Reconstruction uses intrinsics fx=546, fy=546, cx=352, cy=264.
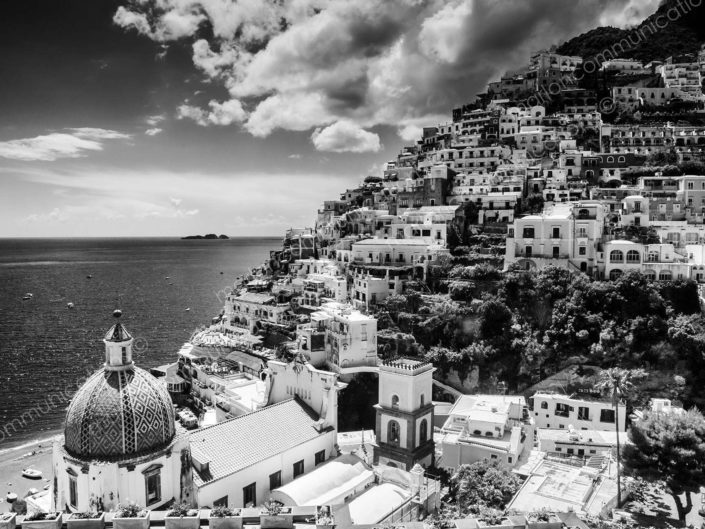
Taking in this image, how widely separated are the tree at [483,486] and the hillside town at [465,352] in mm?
146

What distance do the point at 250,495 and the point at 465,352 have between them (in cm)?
3001

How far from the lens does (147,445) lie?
20.6 metres

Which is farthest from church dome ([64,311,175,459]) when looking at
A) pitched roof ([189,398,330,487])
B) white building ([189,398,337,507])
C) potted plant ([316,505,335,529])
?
potted plant ([316,505,335,529])

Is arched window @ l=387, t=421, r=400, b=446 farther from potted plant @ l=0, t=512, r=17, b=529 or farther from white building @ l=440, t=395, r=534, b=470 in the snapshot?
potted plant @ l=0, t=512, r=17, b=529

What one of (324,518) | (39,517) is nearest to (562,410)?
(324,518)

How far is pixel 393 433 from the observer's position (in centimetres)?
3350

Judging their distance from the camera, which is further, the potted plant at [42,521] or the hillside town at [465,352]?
the hillside town at [465,352]

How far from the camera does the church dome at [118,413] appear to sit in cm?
2012

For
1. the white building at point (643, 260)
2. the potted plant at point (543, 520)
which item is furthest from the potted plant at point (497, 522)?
the white building at point (643, 260)

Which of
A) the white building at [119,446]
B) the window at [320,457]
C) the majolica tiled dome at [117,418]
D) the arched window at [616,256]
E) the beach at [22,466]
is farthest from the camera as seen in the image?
the arched window at [616,256]

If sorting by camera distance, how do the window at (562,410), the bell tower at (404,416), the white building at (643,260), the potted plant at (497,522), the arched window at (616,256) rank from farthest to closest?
the arched window at (616,256) < the white building at (643,260) < the window at (562,410) < the bell tower at (404,416) < the potted plant at (497,522)

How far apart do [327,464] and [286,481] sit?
221cm

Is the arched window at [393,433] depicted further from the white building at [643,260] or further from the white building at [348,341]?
the white building at [643,260]

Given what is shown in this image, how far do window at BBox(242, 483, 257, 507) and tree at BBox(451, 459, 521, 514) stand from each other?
9.26 m
